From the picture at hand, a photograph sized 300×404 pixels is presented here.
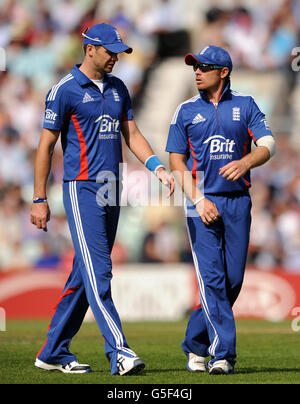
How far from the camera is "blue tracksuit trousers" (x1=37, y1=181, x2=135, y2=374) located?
22.2 feet

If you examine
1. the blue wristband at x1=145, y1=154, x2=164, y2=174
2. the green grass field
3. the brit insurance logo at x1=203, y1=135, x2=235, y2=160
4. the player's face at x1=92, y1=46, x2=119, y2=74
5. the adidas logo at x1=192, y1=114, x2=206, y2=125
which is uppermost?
the player's face at x1=92, y1=46, x2=119, y2=74

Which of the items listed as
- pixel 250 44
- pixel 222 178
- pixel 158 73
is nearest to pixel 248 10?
pixel 250 44

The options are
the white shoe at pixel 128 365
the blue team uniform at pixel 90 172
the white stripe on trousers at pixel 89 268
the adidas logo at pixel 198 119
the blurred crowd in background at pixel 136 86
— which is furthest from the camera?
the blurred crowd in background at pixel 136 86

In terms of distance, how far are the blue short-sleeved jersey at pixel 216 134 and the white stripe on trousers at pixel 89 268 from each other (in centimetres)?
86

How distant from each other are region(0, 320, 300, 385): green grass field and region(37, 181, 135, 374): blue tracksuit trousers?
0.83ft

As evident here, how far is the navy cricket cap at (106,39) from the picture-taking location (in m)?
6.89

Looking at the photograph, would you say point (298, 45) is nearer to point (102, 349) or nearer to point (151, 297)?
point (151, 297)

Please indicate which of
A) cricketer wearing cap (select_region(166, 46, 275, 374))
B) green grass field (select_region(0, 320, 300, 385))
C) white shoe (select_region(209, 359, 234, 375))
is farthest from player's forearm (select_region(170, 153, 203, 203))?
green grass field (select_region(0, 320, 300, 385))

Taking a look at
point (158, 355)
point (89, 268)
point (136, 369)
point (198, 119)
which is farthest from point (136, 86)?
point (136, 369)

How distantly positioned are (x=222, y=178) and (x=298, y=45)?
43.1 ft

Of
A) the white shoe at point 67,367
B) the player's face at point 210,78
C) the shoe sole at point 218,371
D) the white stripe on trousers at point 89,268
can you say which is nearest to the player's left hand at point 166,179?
the white stripe on trousers at point 89,268

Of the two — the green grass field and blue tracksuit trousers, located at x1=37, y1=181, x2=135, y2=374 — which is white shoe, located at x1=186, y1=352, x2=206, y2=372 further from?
blue tracksuit trousers, located at x1=37, y1=181, x2=135, y2=374

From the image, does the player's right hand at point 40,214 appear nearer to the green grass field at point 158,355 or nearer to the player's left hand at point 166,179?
the player's left hand at point 166,179

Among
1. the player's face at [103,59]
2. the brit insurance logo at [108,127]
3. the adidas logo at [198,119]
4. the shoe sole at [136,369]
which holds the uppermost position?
the player's face at [103,59]
